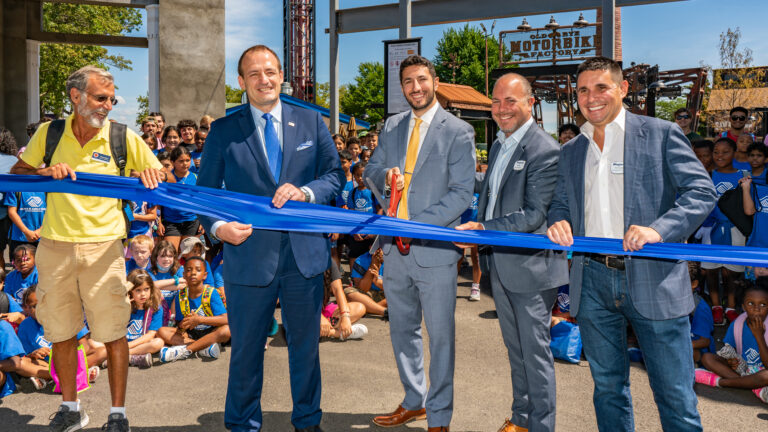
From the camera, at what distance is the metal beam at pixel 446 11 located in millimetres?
11148

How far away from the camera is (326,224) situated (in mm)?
3479

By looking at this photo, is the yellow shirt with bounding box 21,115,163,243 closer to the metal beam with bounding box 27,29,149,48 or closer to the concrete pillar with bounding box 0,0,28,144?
the metal beam with bounding box 27,29,149,48

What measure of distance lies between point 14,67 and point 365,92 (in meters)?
56.8

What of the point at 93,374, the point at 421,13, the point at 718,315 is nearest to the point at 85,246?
the point at 93,374

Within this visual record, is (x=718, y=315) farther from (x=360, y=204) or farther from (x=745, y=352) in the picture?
(x=360, y=204)

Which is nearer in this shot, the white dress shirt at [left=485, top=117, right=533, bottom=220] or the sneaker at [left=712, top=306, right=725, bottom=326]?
the white dress shirt at [left=485, top=117, right=533, bottom=220]

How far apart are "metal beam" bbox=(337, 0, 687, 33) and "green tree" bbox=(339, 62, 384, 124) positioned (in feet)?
204

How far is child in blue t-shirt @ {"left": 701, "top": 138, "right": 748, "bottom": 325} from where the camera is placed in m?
7.25

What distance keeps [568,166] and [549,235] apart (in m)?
0.41

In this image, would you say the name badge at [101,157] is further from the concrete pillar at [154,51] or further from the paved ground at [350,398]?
the concrete pillar at [154,51]

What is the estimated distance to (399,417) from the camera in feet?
13.4

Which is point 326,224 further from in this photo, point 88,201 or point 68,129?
point 68,129

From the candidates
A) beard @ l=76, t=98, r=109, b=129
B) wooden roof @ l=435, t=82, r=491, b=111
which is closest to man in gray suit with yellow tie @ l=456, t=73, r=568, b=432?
beard @ l=76, t=98, r=109, b=129

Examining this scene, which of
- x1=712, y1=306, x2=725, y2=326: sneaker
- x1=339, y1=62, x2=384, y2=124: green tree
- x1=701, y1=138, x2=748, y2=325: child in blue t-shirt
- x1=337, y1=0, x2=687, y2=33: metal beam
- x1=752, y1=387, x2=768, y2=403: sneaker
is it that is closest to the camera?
x1=752, y1=387, x2=768, y2=403: sneaker
